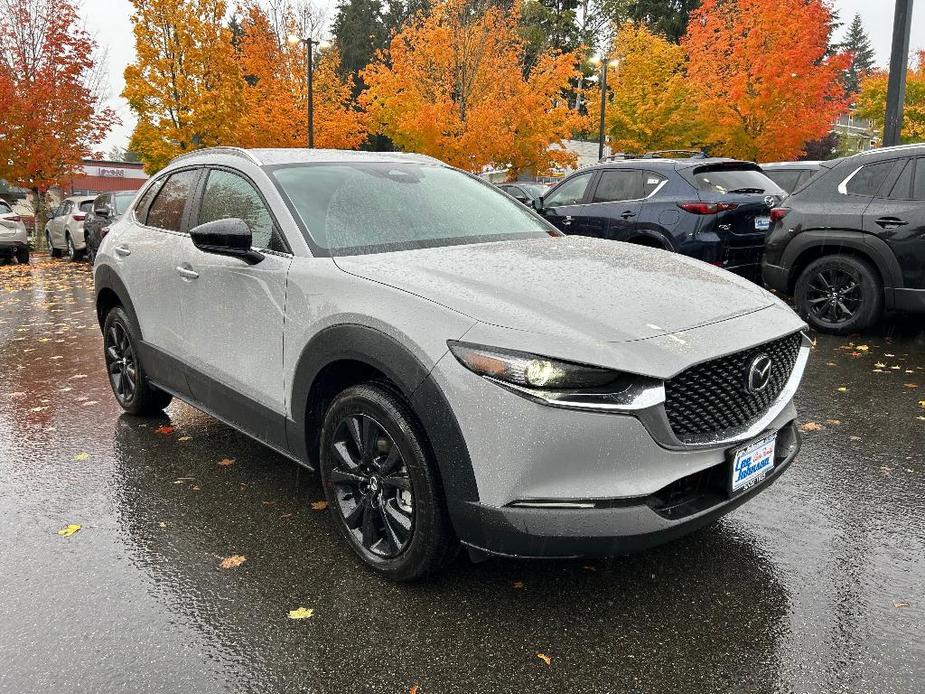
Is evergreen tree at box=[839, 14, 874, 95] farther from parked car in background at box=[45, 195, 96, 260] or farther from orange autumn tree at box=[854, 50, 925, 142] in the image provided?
parked car in background at box=[45, 195, 96, 260]


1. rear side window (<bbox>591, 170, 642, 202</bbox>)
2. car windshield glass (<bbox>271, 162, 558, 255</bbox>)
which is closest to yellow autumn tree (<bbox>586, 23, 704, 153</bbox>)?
rear side window (<bbox>591, 170, 642, 202</bbox>)

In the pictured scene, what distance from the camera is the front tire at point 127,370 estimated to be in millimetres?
5203

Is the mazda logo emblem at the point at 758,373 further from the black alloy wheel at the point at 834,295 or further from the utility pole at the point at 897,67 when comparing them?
the utility pole at the point at 897,67

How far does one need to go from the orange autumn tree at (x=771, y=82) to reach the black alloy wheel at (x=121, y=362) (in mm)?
23567

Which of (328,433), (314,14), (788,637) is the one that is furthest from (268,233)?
(314,14)

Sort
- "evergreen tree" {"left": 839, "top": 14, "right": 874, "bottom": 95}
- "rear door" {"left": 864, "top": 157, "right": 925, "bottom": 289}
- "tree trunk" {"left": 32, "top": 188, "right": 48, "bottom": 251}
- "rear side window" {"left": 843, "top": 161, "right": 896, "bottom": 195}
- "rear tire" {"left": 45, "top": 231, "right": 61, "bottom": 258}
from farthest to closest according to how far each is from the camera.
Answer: "evergreen tree" {"left": 839, "top": 14, "right": 874, "bottom": 95} < "tree trunk" {"left": 32, "top": 188, "right": 48, "bottom": 251} < "rear tire" {"left": 45, "top": 231, "right": 61, "bottom": 258} < "rear side window" {"left": 843, "top": 161, "right": 896, "bottom": 195} < "rear door" {"left": 864, "top": 157, "right": 925, "bottom": 289}

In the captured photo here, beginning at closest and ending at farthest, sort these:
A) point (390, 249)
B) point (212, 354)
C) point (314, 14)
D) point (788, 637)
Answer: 1. point (788, 637)
2. point (390, 249)
3. point (212, 354)
4. point (314, 14)

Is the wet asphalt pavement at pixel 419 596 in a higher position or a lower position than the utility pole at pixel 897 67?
lower

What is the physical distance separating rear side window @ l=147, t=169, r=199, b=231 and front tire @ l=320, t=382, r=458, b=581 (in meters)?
2.08

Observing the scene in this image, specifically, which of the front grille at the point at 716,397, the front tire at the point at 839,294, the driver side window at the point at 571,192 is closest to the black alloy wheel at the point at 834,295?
the front tire at the point at 839,294

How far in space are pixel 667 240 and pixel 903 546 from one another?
19.2 ft

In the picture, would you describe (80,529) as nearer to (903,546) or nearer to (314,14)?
(903,546)

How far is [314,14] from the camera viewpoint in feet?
109

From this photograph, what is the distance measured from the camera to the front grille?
8.86 feet
